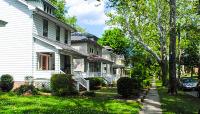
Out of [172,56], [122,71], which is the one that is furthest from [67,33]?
[122,71]

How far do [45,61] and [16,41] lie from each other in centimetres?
409

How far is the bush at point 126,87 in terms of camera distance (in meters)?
25.8

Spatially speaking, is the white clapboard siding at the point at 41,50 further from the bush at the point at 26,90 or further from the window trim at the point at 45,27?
the bush at the point at 26,90

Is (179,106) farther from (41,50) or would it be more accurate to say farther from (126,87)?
(41,50)

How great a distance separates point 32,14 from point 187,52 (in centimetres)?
6554

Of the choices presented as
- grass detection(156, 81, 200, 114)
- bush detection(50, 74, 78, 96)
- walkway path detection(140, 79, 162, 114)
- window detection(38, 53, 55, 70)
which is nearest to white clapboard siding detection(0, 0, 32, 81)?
window detection(38, 53, 55, 70)

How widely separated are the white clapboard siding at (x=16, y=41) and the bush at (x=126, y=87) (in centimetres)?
905

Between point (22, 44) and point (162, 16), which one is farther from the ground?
point (162, 16)

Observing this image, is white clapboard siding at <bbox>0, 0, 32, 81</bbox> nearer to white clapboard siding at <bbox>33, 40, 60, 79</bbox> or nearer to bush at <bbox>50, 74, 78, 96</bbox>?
white clapboard siding at <bbox>33, 40, 60, 79</bbox>

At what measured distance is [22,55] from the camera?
103ft

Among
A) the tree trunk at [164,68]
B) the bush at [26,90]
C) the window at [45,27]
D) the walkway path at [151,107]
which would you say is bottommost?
the walkway path at [151,107]

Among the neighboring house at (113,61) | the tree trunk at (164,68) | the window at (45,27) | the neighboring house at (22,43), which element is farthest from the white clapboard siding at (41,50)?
the neighboring house at (113,61)

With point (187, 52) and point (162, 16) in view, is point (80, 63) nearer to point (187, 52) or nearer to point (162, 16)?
point (162, 16)

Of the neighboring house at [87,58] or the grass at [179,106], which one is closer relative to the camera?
the grass at [179,106]
